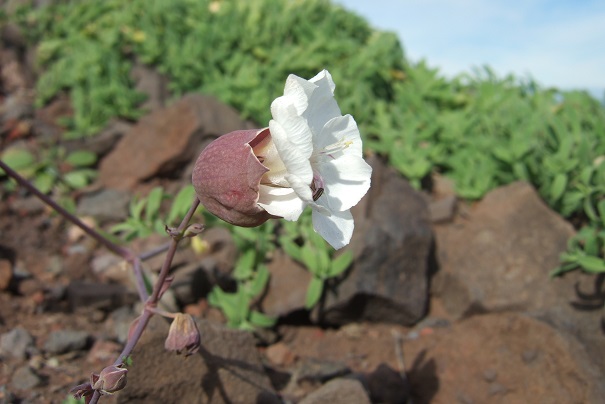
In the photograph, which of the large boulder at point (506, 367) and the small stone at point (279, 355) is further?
the small stone at point (279, 355)

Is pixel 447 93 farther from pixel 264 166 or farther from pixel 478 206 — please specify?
pixel 264 166

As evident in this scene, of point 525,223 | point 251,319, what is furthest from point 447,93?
point 251,319

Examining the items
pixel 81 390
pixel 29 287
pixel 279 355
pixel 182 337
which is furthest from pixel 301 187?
pixel 29 287

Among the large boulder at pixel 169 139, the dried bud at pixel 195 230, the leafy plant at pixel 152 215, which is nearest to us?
the dried bud at pixel 195 230

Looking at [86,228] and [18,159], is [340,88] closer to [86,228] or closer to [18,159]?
[18,159]

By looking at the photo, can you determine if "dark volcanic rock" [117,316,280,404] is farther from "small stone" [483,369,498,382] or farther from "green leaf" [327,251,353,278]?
"small stone" [483,369,498,382]

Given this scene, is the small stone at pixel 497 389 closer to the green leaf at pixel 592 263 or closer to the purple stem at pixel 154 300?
the green leaf at pixel 592 263

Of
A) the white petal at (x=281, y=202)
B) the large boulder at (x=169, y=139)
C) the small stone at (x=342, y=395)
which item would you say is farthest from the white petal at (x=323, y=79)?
the large boulder at (x=169, y=139)
